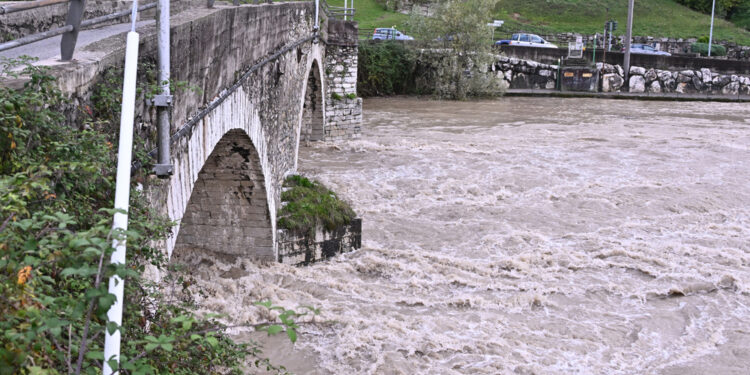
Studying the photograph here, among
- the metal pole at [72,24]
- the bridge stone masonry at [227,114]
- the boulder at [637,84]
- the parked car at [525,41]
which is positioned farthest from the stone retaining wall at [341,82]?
the boulder at [637,84]

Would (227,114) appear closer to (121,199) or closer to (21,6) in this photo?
(21,6)

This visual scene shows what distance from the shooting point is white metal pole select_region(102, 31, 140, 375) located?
267 centimetres

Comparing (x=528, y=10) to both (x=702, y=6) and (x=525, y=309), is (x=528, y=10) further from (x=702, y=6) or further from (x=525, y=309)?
(x=525, y=309)

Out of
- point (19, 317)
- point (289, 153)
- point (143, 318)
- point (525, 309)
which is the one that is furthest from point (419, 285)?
point (19, 317)

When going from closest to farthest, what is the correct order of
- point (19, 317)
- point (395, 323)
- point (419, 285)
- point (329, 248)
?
point (19, 317), point (395, 323), point (419, 285), point (329, 248)

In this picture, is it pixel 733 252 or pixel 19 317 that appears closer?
pixel 19 317

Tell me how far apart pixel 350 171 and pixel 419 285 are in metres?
7.21

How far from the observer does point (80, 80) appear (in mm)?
3848

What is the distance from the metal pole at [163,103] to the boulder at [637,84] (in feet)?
105

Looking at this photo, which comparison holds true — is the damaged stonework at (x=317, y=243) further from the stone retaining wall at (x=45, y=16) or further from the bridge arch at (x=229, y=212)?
the stone retaining wall at (x=45, y=16)

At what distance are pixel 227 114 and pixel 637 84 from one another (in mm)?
30373

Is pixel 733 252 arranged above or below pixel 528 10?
below

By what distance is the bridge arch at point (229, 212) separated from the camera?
939 cm

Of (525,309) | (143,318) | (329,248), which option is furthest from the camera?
(329,248)
